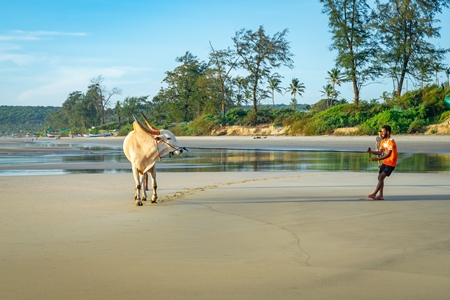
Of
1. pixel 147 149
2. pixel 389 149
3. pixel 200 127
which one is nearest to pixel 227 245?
pixel 147 149

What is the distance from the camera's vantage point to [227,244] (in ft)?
22.5

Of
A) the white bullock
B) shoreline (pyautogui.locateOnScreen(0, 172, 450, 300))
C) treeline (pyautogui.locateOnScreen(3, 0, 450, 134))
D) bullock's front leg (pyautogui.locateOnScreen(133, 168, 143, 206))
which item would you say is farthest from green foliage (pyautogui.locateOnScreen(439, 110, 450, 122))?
bullock's front leg (pyautogui.locateOnScreen(133, 168, 143, 206))

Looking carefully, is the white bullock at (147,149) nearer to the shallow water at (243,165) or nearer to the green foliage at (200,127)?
the shallow water at (243,165)

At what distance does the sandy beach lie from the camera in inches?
195

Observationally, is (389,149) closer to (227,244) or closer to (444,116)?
(227,244)

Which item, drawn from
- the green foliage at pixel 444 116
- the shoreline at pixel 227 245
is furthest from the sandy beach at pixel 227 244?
the green foliage at pixel 444 116

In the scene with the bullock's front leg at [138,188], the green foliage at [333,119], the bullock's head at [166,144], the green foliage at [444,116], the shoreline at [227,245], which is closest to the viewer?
the shoreline at [227,245]

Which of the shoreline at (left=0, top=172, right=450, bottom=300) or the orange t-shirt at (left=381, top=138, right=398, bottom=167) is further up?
the orange t-shirt at (left=381, top=138, right=398, bottom=167)

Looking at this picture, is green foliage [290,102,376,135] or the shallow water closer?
the shallow water

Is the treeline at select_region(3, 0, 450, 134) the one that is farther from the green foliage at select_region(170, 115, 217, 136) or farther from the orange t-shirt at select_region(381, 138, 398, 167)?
the orange t-shirt at select_region(381, 138, 398, 167)

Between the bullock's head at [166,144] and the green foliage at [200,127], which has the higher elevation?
the green foliage at [200,127]

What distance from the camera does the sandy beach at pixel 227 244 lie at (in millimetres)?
4961

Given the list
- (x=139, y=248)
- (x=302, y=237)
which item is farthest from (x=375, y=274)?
(x=139, y=248)

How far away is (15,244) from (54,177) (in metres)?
10.5
